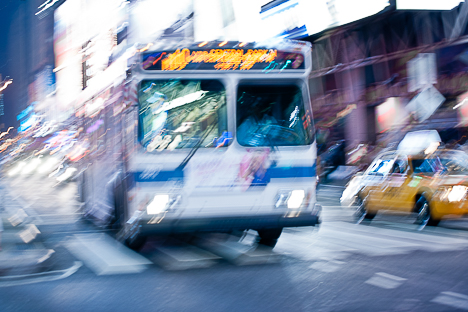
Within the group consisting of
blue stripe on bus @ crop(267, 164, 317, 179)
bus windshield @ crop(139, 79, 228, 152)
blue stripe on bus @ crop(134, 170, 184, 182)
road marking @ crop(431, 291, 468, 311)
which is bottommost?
road marking @ crop(431, 291, 468, 311)

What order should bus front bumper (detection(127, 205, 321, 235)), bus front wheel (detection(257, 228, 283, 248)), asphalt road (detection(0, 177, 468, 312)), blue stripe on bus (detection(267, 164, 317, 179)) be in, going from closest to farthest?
asphalt road (detection(0, 177, 468, 312)) → bus front bumper (detection(127, 205, 321, 235)) → blue stripe on bus (detection(267, 164, 317, 179)) → bus front wheel (detection(257, 228, 283, 248))

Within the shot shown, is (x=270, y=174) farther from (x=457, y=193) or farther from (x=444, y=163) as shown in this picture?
(x=444, y=163)

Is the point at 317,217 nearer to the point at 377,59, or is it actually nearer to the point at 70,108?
the point at 70,108

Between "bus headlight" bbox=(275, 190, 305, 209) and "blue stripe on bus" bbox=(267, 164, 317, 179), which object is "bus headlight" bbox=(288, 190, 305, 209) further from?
"blue stripe on bus" bbox=(267, 164, 317, 179)

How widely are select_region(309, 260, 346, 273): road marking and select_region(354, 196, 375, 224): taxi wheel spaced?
14.6 ft

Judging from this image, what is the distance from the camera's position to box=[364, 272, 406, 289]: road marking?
577 cm

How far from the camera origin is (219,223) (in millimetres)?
7020

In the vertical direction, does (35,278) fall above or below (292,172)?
below

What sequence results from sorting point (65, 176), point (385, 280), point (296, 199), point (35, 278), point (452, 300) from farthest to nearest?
point (65, 176) → point (296, 199) → point (35, 278) → point (385, 280) → point (452, 300)

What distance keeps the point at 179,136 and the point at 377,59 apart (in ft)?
62.1

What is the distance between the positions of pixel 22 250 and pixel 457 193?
7333 mm

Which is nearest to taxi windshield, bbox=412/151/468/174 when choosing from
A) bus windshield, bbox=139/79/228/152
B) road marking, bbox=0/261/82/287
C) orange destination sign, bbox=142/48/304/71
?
orange destination sign, bbox=142/48/304/71

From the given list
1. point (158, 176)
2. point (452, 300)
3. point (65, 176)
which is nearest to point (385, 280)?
point (452, 300)

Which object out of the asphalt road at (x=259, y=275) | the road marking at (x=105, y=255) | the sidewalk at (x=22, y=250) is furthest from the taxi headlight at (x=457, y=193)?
the sidewalk at (x=22, y=250)
